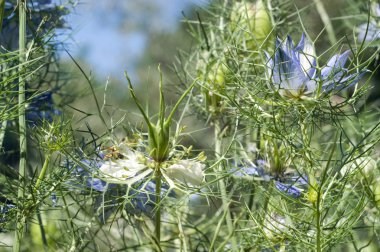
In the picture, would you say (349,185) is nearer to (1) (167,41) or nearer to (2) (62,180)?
(2) (62,180)

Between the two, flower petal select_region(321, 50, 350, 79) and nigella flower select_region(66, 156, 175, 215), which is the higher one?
flower petal select_region(321, 50, 350, 79)

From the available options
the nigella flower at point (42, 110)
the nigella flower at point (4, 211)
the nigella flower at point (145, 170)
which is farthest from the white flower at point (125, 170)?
the nigella flower at point (42, 110)

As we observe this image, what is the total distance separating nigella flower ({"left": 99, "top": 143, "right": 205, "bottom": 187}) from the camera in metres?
0.63

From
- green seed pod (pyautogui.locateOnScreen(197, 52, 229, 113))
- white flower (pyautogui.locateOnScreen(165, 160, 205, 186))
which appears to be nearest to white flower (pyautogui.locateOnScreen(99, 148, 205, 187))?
white flower (pyautogui.locateOnScreen(165, 160, 205, 186))

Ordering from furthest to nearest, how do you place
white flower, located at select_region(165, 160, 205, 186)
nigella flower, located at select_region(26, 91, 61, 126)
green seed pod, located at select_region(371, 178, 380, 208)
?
nigella flower, located at select_region(26, 91, 61, 126), green seed pod, located at select_region(371, 178, 380, 208), white flower, located at select_region(165, 160, 205, 186)

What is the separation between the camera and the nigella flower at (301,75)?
0.64 metres

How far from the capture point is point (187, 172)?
0.63 metres

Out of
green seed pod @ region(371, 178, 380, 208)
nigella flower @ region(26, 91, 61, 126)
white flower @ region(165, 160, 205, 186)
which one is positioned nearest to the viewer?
white flower @ region(165, 160, 205, 186)

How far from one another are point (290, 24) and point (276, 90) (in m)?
0.39

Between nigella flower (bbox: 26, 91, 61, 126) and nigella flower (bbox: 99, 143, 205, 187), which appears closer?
nigella flower (bbox: 99, 143, 205, 187)

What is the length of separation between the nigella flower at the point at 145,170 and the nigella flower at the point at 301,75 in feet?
0.35

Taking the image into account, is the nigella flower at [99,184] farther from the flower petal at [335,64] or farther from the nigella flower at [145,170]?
the flower petal at [335,64]

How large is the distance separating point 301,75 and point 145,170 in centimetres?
17

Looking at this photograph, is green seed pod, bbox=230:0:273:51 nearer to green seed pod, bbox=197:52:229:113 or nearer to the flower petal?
green seed pod, bbox=197:52:229:113
